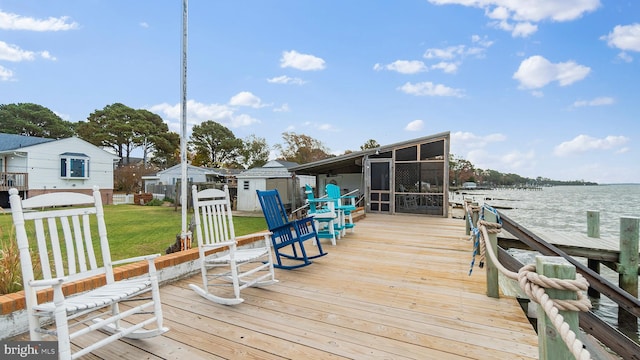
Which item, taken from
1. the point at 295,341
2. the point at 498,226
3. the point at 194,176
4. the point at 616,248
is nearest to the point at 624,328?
the point at 616,248

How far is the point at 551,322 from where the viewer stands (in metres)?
0.83

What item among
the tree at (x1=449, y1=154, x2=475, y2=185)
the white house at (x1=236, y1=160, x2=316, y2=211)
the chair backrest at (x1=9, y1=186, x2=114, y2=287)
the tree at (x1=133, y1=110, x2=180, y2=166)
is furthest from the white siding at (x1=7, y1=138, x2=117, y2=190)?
the tree at (x1=449, y1=154, x2=475, y2=185)

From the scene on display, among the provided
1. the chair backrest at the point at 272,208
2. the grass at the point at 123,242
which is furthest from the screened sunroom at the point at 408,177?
the chair backrest at the point at 272,208

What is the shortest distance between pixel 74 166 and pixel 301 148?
20.8m

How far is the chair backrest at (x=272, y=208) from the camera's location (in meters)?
3.19

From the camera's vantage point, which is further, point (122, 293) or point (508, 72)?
point (508, 72)

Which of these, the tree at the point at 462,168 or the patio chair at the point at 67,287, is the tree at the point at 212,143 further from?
the patio chair at the point at 67,287

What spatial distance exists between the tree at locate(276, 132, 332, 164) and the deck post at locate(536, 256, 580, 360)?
32160 millimetres

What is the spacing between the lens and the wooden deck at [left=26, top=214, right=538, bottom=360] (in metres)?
1.76

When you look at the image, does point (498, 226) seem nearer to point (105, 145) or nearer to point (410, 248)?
point (410, 248)

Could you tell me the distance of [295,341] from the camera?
6.09 ft

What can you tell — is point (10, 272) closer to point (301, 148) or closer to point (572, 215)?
point (572, 215)

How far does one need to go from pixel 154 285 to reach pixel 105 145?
1338 inches

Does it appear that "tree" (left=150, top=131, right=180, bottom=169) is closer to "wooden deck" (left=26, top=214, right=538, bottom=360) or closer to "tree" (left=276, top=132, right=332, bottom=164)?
"tree" (left=276, top=132, right=332, bottom=164)
